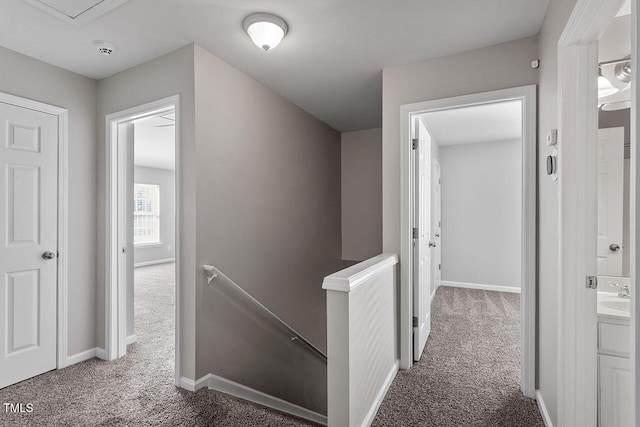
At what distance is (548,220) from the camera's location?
6.21 ft

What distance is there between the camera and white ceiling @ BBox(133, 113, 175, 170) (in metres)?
4.42

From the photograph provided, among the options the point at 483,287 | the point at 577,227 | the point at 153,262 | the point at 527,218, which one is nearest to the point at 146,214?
the point at 153,262

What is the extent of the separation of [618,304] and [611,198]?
2.55 feet

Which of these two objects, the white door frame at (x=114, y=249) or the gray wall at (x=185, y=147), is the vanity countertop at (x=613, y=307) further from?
the white door frame at (x=114, y=249)

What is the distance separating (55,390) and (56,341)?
45 centimetres

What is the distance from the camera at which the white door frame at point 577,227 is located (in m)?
1.51

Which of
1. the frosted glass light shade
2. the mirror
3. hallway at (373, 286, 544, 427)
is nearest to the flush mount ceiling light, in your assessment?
the frosted glass light shade

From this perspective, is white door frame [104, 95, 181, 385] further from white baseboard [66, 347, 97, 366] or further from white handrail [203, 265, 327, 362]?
white handrail [203, 265, 327, 362]

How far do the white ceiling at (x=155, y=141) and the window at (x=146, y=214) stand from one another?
2.05 ft

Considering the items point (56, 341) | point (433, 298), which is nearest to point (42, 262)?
point (56, 341)

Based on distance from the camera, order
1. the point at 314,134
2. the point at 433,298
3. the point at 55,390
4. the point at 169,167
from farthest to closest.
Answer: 1. the point at 169,167
2. the point at 433,298
3. the point at 314,134
4. the point at 55,390

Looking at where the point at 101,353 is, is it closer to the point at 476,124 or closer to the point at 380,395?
the point at 380,395

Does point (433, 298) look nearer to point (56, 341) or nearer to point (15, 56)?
point (56, 341)

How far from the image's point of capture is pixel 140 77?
8.51 feet
